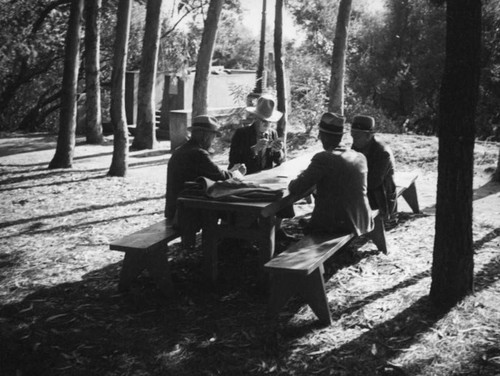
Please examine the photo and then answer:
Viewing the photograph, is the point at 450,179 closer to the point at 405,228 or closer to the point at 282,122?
the point at 405,228

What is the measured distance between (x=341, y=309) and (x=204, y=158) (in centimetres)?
211

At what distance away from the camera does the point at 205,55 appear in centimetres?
1619

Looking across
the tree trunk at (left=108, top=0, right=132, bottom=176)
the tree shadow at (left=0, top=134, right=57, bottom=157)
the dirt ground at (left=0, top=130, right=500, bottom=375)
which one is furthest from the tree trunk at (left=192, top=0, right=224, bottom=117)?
the dirt ground at (left=0, top=130, right=500, bottom=375)

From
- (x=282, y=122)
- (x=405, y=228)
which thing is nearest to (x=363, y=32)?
(x=282, y=122)

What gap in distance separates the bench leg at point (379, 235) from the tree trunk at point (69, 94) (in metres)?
8.46

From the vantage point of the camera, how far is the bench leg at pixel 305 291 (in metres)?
4.82

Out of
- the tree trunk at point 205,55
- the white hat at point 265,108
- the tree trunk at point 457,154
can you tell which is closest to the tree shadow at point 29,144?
the tree trunk at point 205,55

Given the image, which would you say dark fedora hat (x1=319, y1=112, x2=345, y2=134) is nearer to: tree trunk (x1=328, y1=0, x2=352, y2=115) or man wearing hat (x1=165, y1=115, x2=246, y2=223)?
man wearing hat (x1=165, y1=115, x2=246, y2=223)

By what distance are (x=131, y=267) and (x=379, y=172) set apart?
3226 millimetres

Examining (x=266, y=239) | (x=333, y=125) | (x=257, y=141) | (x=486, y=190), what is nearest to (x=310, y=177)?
(x=333, y=125)

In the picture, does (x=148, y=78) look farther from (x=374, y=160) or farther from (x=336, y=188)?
(x=336, y=188)

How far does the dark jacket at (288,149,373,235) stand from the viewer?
18.1ft

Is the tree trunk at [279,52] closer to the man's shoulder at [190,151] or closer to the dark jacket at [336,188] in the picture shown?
the man's shoulder at [190,151]

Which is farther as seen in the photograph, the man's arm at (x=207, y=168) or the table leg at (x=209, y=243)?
the man's arm at (x=207, y=168)
